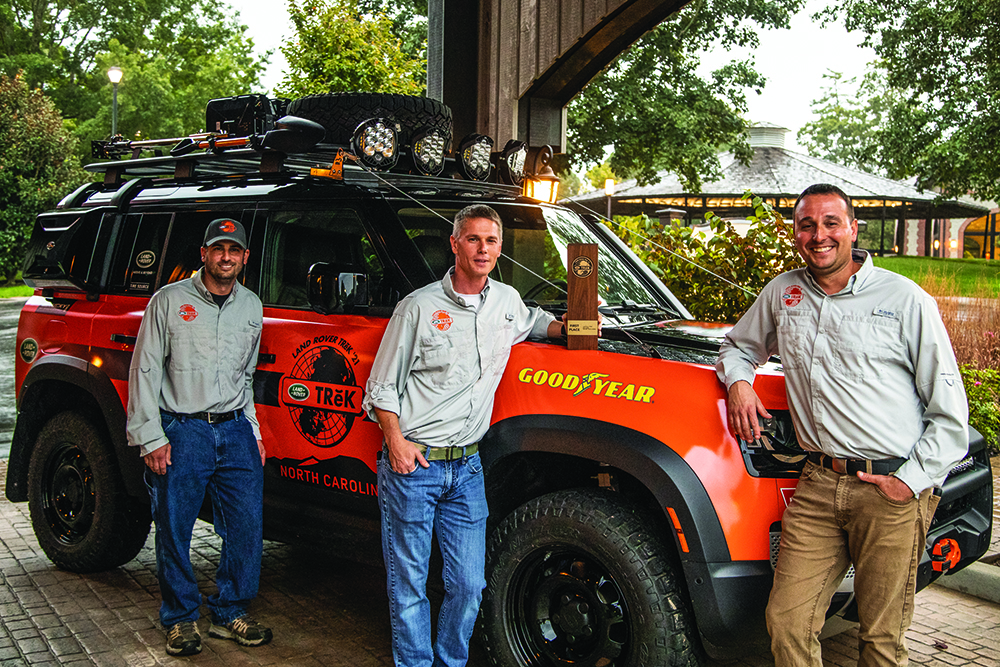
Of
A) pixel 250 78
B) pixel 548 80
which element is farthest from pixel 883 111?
pixel 548 80

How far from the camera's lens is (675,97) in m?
23.3

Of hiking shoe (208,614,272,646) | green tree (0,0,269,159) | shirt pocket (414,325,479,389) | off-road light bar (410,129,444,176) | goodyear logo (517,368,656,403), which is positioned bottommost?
hiking shoe (208,614,272,646)

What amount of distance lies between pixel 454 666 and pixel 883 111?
98.8m

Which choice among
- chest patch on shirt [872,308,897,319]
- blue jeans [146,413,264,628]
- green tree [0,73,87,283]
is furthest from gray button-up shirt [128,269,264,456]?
green tree [0,73,87,283]

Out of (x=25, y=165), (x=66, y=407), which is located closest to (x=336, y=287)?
(x=66, y=407)

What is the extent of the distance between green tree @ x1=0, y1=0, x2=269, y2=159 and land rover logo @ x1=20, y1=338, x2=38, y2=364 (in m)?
39.9

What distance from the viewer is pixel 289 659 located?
172 inches

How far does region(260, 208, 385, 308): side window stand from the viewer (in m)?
4.44

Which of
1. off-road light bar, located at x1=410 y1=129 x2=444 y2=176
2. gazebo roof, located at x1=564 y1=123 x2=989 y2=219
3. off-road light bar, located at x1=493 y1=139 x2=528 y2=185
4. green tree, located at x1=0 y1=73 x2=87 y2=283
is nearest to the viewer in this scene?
off-road light bar, located at x1=410 y1=129 x2=444 y2=176

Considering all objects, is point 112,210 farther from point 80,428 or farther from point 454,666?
point 454,666

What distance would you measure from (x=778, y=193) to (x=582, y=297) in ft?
77.3

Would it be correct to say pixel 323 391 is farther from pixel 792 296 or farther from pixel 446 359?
pixel 792 296

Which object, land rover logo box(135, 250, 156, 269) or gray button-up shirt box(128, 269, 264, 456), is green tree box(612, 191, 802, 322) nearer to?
land rover logo box(135, 250, 156, 269)

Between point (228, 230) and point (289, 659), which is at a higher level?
point (228, 230)
